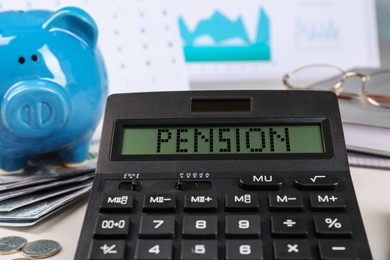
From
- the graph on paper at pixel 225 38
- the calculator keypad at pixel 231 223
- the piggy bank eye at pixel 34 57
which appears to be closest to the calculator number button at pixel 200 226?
the calculator keypad at pixel 231 223

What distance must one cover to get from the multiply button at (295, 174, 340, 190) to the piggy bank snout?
9.3 inches

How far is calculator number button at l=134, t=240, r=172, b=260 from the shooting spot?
16.7 inches

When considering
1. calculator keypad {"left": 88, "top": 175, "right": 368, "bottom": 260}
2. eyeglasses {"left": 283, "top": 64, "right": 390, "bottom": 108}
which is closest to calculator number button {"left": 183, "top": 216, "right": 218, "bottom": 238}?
calculator keypad {"left": 88, "top": 175, "right": 368, "bottom": 260}

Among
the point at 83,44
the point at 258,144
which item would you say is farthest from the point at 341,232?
the point at 83,44

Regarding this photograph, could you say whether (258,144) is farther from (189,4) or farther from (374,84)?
(189,4)

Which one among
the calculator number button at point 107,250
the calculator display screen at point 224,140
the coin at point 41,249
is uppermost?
the calculator display screen at point 224,140

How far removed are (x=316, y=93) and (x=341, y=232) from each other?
0.48 ft

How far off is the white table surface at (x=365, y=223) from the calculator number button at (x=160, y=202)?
0.07 metres

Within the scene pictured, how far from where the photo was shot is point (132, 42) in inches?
33.8

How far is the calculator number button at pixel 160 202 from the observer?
0.47m

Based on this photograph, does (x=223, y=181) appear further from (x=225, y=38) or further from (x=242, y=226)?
(x=225, y=38)

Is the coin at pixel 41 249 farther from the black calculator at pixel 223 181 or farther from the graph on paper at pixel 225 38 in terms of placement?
the graph on paper at pixel 225 38

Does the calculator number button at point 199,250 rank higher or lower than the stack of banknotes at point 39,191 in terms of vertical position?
lower

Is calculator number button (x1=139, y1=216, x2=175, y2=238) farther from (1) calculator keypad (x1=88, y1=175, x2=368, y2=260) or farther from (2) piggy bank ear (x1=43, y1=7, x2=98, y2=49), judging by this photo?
(2) piggy bank ear (x1=43, y1=7, x2=98, y2=49)
